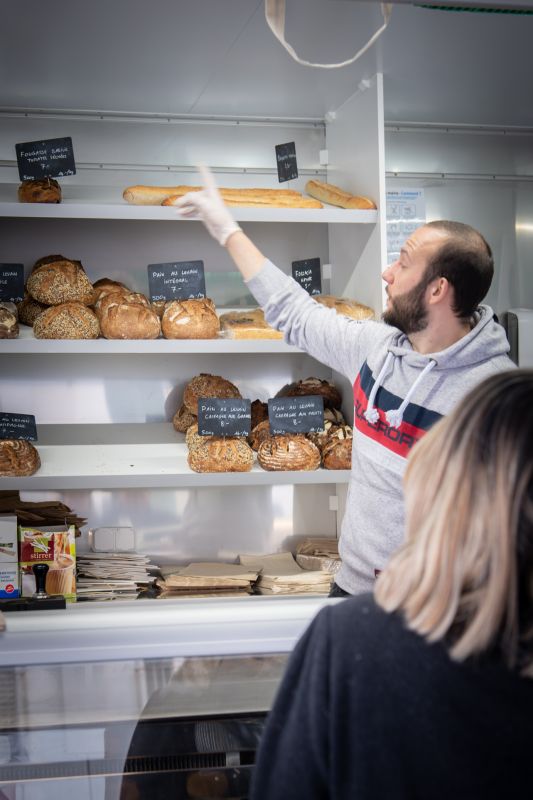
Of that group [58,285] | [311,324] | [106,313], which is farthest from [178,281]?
[311,324]

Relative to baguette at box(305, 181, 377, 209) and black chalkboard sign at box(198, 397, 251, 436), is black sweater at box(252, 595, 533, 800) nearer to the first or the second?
black chalkboard sign at box(198, 397, 251, 436)

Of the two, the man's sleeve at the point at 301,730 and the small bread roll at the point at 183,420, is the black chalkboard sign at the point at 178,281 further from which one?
the man's sleeve at the point at 301,730

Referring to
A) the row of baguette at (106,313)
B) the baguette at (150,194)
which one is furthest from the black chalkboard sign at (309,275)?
the baguette at (150,194)

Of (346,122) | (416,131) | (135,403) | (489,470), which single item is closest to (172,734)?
(489,470)

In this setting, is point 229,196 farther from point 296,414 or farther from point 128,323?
point 296,414

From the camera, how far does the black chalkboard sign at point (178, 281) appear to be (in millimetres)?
2809

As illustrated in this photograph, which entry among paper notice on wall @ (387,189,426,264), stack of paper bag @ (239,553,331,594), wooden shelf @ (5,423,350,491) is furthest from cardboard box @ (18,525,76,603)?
paper notice on wall @ (387,189,426,264)

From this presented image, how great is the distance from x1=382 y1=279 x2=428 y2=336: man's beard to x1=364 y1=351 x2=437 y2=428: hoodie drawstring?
10 cm

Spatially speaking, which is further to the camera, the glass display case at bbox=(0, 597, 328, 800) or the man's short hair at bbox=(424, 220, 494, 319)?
the man's short hair at bbox=(424, 220, 494, 319)

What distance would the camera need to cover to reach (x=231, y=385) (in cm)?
304

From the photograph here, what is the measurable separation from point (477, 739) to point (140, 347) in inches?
82.2

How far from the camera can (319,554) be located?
3107 mm

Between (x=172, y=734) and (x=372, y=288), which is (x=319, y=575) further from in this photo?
(x=172, y=734)

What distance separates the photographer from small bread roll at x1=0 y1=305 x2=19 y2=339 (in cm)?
262
